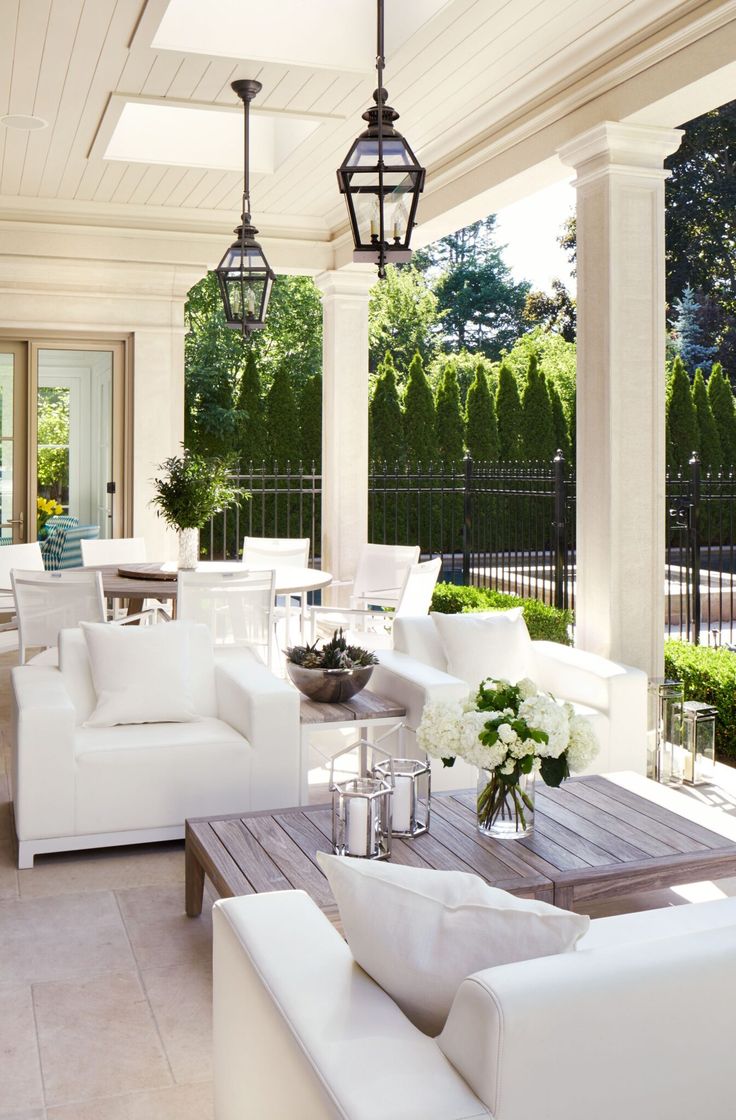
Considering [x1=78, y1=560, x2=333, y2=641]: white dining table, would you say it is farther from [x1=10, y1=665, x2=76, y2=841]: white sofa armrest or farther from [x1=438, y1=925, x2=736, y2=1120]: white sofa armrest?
[x1=438, y1=925, x2=736, y2=1120]: white sofa armrest

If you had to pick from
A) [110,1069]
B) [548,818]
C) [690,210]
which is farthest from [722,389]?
[110,1069]

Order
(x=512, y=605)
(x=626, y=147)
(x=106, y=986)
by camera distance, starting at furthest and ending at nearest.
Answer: (x=512, y=605) < (x=626, y=147) < (x=106, y=986)

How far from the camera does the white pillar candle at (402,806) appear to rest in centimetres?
321

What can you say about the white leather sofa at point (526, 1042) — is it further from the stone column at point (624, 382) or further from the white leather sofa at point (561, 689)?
the stone column at point (624, 382)

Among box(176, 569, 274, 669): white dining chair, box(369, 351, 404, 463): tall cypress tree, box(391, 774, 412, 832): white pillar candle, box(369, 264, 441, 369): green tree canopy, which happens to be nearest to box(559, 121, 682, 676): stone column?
box(176, 569, 274, 669): white dining chair

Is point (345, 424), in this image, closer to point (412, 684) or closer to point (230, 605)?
point (230, 605)

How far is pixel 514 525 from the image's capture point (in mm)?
12016

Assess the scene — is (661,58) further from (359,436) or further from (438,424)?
(438,424)

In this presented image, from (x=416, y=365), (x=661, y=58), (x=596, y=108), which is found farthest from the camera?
(x=416, y=365)

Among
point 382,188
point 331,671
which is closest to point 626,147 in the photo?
point 382,188

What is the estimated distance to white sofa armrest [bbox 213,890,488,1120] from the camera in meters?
1.53

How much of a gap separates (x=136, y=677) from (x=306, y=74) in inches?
120

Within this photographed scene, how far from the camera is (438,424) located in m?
14.2

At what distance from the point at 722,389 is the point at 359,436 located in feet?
23.5
